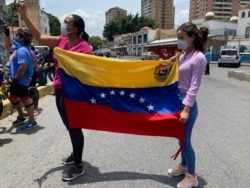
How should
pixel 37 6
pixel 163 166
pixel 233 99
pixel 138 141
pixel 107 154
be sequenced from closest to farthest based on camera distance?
pixel 163 166
pixel 107 154
pixel 138 141
pixel 233 99
pixel 37 6

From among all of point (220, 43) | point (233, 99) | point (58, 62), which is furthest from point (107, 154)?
point (220, 43)

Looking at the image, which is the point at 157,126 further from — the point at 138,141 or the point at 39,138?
the point at 39,138

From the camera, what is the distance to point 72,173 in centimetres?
366

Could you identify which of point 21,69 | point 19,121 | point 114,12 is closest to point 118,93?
point 21,69

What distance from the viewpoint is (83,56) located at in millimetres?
3486

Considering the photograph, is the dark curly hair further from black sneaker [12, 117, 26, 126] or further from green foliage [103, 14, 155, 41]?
green foliage [103, 14, 155, 41]

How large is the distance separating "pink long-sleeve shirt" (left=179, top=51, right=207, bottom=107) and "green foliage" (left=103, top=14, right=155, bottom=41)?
90632 mm

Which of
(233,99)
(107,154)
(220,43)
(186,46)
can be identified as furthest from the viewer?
(220,43)

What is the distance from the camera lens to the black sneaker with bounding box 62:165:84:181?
11.8 ft

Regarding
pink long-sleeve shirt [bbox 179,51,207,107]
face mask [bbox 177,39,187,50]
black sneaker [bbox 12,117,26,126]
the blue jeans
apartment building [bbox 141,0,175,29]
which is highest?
apartment building [bbox 141,0,175,29]

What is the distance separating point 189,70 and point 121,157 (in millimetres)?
1890

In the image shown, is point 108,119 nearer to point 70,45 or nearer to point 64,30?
point 70,45

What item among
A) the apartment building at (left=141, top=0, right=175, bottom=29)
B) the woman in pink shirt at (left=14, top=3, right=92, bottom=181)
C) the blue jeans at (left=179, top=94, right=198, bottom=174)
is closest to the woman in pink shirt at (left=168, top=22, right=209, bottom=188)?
the blue jeans at (left=179, top=94, right=198, bottom=174)

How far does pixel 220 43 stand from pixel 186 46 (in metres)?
52.0
